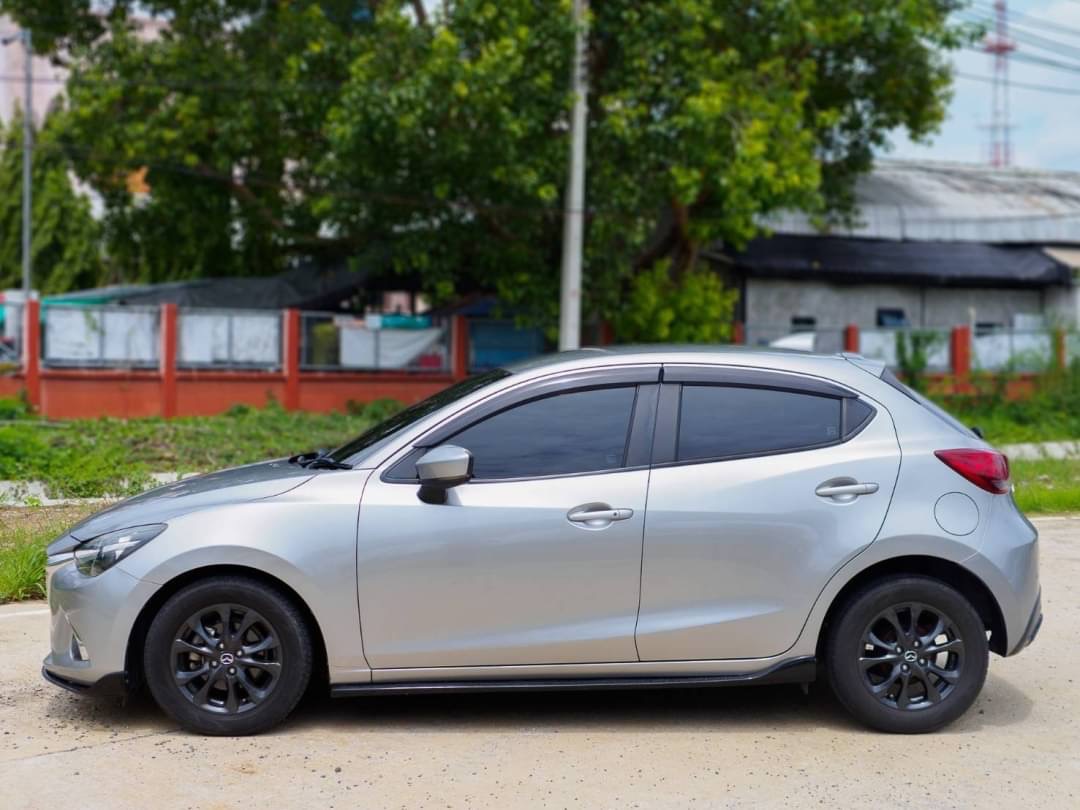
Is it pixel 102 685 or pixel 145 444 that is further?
pixel 145 444

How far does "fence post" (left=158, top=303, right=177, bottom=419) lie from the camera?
2367 centimetres

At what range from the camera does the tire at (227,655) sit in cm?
527

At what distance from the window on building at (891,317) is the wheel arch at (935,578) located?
82.1 ft

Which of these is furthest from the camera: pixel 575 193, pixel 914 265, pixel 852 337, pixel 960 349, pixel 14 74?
pixel 14 74

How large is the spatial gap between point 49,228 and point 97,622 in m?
35.7

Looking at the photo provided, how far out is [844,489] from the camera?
5488 mm

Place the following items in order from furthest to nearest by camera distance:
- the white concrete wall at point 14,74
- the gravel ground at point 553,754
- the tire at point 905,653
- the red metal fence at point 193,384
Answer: the white concrete wall at point 14,74
the red metal fence at point 193,384
the tire at point 905,653
the gravel ground at point 553,754

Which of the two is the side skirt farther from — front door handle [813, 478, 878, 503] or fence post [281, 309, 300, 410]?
fence post [281, 309, 300, 410]

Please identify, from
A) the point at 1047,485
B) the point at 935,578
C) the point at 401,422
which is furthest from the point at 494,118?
the point at 935,578

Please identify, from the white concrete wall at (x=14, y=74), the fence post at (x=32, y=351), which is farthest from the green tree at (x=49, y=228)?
the fence post at (x=32, y=351)

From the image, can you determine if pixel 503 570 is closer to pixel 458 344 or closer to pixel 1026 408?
pixel 1026 408

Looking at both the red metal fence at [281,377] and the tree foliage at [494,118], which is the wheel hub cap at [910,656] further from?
the red metal fence at [281,377]

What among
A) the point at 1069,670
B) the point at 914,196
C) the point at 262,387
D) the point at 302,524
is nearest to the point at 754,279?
the point at 914,196

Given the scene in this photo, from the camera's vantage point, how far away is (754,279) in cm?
2867
